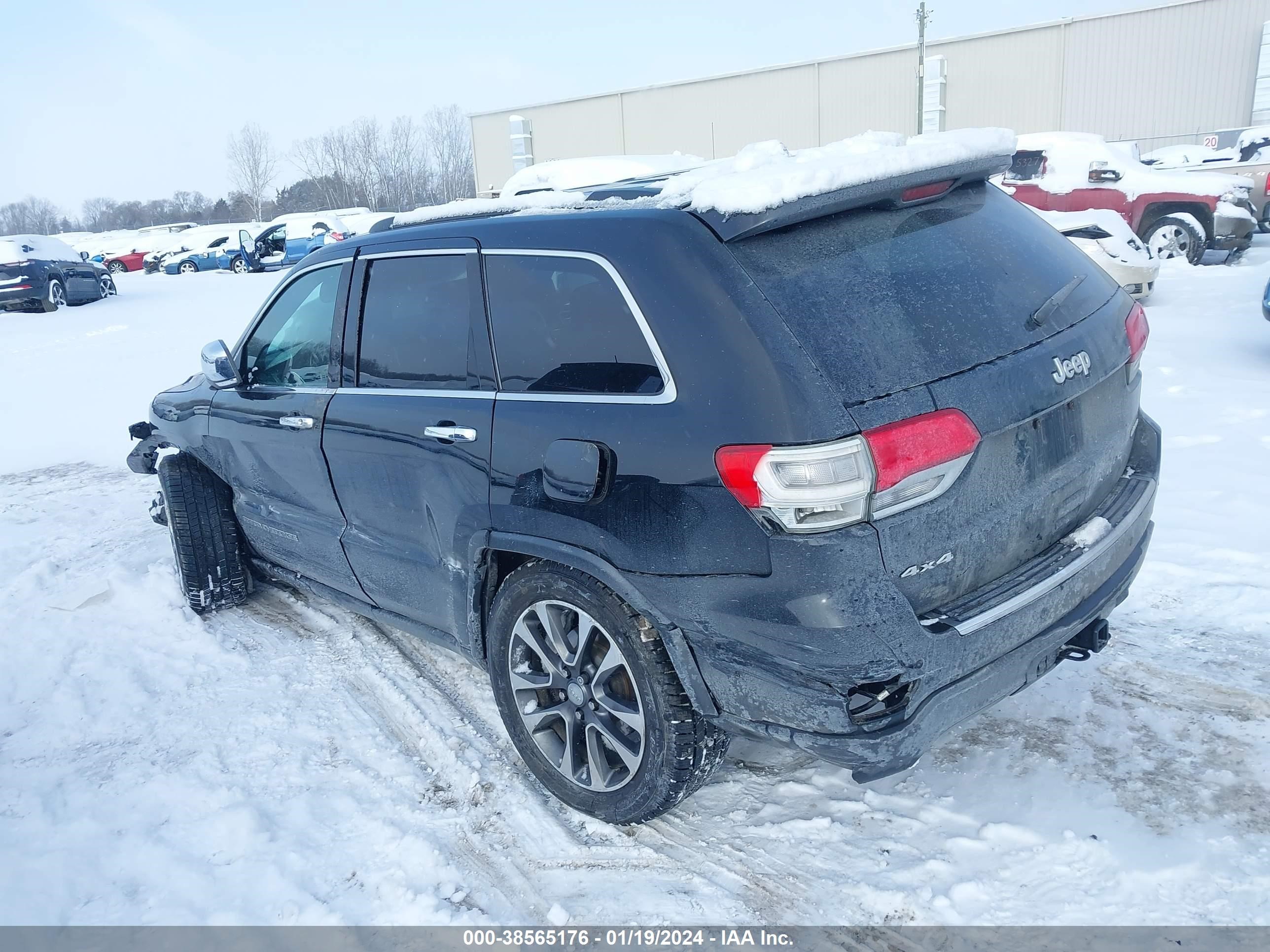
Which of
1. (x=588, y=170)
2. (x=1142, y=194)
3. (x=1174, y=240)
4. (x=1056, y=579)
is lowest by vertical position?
(x=1056, y=579)

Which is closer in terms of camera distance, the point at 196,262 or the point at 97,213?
the point at 196,262

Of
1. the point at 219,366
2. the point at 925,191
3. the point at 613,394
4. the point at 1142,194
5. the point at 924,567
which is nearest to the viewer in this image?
the point at 924,567

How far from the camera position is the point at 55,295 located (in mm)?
18000

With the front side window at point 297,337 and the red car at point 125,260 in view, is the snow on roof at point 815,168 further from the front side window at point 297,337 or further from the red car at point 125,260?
the red car at point 125,260

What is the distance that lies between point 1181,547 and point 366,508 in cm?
381

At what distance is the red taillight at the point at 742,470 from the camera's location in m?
2.30

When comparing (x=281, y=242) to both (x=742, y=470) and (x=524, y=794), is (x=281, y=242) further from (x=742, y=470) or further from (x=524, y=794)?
(x=742, y=470)

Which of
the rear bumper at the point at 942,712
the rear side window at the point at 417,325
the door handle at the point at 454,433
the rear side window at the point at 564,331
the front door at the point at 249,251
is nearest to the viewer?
the rear bumper at the point at 942,712

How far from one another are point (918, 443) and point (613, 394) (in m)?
0.84

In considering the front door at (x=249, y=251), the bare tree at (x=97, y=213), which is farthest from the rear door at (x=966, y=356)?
the bare tree at (x=97, y=213)

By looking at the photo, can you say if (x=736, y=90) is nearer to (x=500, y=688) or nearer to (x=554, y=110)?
(x=554, y=110)

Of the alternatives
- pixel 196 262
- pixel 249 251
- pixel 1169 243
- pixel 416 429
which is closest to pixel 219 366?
pixel 416 429

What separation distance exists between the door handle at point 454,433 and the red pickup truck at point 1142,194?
11206mm

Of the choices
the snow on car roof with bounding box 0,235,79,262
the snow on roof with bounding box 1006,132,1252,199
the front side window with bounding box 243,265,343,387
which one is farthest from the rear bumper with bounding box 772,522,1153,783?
the snow on car roof with bounding box 0,235,79,262
